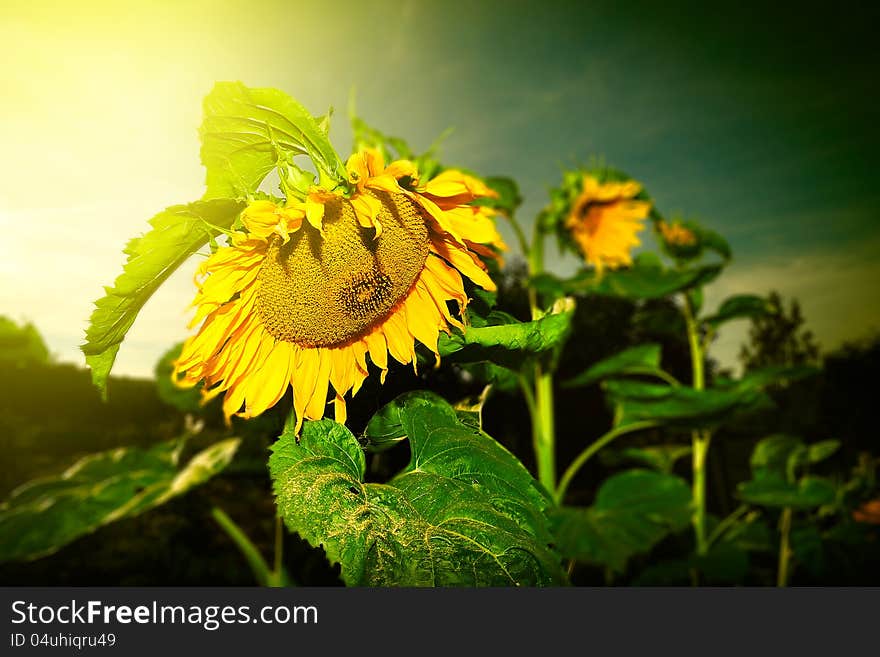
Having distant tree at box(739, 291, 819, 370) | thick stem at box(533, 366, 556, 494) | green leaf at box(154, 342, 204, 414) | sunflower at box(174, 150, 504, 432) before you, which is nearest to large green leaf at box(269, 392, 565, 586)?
sunflower at box(174, 150, 504, 432)

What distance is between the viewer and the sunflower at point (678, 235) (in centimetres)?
131

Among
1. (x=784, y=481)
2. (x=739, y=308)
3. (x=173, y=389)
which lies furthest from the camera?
(x=784, y=481)

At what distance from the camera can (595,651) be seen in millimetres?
689

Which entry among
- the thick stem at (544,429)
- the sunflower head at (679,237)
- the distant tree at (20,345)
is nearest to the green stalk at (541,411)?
the thick stem at (544,429)

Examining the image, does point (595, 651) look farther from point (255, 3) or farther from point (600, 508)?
point (255, 3)


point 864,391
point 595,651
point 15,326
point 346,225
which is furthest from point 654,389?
point 864,391

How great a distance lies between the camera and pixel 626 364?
124cm

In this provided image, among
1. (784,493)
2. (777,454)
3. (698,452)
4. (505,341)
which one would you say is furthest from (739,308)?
(505,341)

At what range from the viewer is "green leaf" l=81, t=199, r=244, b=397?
247 millimetres

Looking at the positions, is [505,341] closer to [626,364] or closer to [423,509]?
[423,509]

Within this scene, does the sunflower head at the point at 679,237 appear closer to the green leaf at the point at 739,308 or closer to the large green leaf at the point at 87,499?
the green leaf at the point at 739,308

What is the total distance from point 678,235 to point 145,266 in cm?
130

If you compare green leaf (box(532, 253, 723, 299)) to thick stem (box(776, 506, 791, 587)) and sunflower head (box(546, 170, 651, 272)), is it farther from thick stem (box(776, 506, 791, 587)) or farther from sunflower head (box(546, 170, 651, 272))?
thick stem (box(776, 506, 791, 587))

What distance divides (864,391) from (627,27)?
2.30 metres
